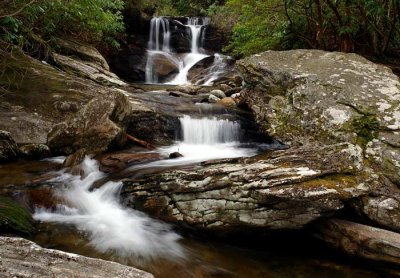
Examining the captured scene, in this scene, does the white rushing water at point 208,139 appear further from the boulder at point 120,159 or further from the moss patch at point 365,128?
the moss patch at point 365,128

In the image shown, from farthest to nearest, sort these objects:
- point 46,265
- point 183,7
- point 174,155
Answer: point 183,7
point 174,155
point 46,265

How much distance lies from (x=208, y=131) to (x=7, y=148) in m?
4.14

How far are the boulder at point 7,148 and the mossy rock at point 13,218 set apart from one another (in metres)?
1.75

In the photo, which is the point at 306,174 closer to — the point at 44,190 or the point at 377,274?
the point at 377,274

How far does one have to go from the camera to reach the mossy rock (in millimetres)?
4105

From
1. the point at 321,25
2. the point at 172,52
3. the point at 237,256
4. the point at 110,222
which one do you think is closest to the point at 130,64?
the point at 172,52

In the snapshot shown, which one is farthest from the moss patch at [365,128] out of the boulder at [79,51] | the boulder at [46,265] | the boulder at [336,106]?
the boulder at [79,51]

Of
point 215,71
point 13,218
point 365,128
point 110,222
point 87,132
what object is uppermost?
point 215,71

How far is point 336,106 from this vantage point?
676 cm

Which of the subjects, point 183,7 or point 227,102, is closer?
point 227,102

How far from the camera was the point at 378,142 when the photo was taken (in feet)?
18.9

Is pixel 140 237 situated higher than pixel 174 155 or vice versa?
pixel 174 155

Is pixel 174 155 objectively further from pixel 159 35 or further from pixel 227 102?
pixel 159 35

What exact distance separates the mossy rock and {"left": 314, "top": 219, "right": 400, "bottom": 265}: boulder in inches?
144
